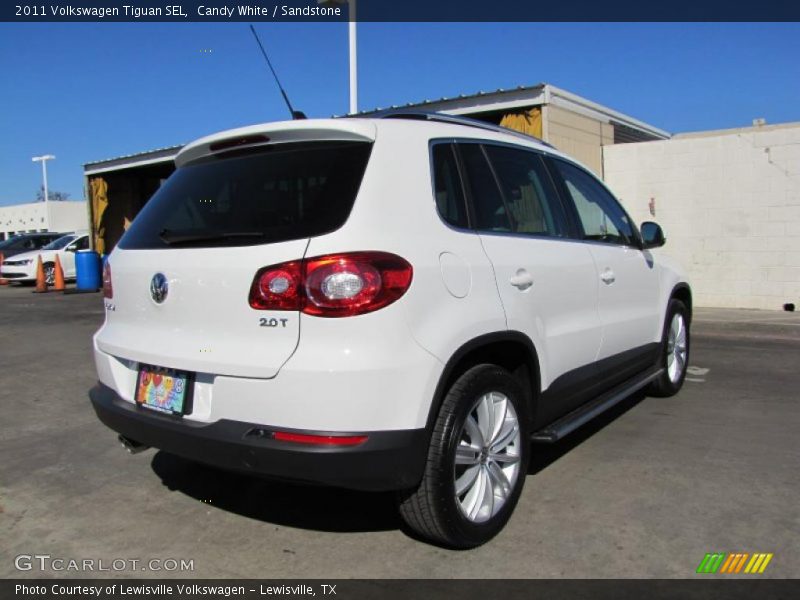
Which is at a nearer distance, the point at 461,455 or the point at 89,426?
the point at 461,455

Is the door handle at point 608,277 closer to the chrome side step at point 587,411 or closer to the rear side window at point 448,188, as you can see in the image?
the chrome side step at point 587,411

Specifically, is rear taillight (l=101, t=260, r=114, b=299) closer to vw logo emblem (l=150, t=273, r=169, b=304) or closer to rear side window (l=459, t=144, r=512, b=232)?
vw logo emblem (l=150, t=273, r=169, b=304)

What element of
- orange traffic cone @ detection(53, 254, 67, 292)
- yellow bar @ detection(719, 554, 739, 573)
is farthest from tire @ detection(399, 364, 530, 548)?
orange traffic cone @ detection(53, 254, 67, 292)

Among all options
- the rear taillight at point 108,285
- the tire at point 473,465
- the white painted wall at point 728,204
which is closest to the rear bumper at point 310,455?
the tire at point 473,465

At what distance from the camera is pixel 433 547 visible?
9.66 ft

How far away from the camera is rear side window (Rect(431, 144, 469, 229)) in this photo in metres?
2.88

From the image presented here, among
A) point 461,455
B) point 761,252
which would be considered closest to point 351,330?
point 461,455

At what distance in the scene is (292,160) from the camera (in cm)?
283

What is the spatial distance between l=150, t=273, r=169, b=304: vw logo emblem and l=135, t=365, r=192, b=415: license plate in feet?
1.00

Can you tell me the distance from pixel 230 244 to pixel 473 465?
1418mm

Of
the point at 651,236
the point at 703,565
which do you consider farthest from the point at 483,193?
the point at 651,236

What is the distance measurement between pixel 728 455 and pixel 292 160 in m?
3.25

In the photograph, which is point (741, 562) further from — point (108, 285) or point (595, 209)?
point (108, 285)
